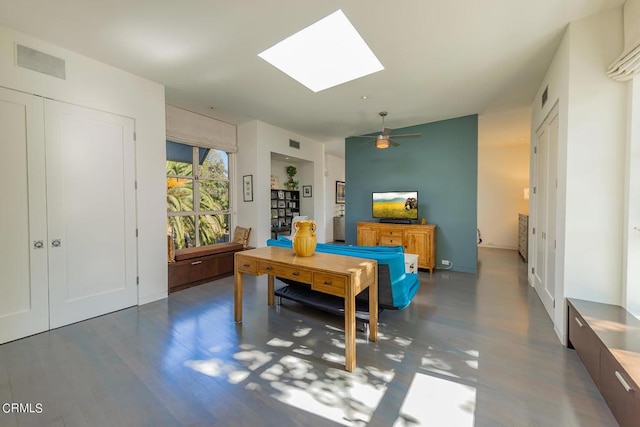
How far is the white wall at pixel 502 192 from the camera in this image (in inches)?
278

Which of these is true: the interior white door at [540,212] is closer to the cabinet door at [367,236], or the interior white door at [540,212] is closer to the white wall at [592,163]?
the white wall at [592,163]

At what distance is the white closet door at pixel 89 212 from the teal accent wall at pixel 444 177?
15.7ft

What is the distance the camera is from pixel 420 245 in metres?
5.00

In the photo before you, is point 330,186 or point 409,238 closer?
point 409,238

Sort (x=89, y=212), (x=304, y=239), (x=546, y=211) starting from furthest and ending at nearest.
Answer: (x=546, y=211)
(x=89, y=212)
(x=304, y=239)

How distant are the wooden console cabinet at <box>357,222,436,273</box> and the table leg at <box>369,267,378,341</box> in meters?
2.88

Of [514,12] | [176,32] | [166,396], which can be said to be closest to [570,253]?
[514,12]

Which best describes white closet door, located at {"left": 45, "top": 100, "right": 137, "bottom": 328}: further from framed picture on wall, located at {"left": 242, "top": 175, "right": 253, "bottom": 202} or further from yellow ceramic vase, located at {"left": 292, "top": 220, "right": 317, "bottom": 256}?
yellow ceramic vase, located at {"left": 292, "top": 220, "right": 317, "bottom": 256}

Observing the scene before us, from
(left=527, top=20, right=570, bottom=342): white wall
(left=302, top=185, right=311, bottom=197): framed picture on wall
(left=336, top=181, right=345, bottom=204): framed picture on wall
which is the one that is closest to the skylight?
(left=527, top=20, right=570, bottom=342): white wall

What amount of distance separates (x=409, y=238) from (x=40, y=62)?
5.70m

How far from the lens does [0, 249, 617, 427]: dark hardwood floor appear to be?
1.62m

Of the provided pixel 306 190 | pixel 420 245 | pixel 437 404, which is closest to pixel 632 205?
pixel 437 404

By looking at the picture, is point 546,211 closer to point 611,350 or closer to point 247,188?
point 611,350

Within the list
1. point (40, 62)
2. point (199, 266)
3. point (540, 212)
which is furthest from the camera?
point (199, 266)
